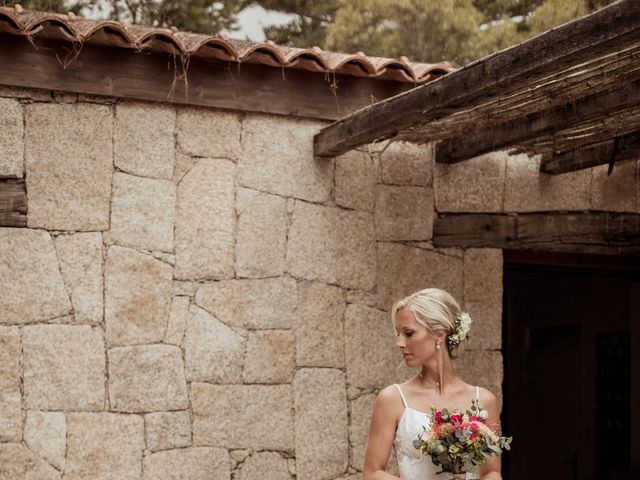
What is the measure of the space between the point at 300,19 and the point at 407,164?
365 inches

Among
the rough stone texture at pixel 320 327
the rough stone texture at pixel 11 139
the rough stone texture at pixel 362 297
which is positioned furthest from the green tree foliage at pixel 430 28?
the rough stone texture at pixel 11 139

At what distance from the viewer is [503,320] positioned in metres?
7.23

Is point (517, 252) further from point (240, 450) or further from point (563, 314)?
point (563, 314)

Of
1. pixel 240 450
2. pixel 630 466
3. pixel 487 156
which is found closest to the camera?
pixel 240 450

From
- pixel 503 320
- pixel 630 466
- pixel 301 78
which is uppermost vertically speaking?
pixel 301 78

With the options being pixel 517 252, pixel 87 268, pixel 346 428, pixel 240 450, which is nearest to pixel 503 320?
pixel 517 252

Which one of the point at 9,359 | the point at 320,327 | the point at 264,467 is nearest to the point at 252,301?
the point at 320,327

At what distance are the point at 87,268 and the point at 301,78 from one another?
5.54ft

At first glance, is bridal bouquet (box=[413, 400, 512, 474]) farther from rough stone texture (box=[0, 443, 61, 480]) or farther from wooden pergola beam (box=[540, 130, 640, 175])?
wooden pergola beam (box=[540, 130, 640, 175])

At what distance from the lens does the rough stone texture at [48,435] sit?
5391 millimetres

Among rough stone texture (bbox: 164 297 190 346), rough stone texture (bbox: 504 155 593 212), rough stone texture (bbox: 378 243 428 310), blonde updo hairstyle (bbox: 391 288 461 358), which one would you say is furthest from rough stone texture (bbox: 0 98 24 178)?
rough stone texture (bbox: 504 155 593 212)

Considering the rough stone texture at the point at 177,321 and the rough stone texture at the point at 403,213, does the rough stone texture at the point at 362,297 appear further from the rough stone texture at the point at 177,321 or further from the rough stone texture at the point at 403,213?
the rough stone texture at the point at 177,321

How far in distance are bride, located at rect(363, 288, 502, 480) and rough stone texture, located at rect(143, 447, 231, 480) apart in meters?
1.93

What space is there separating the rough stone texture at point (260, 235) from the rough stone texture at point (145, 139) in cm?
50
